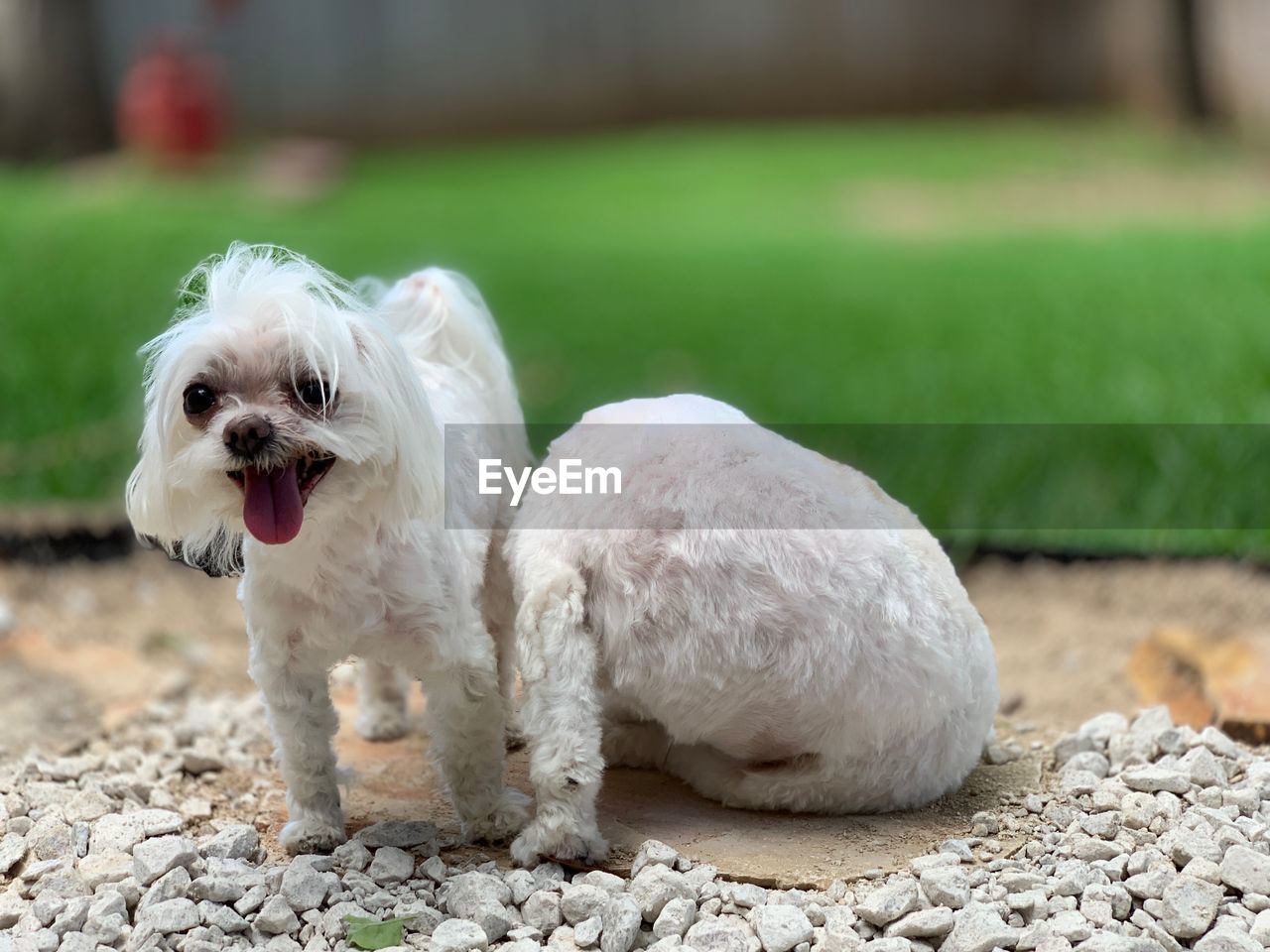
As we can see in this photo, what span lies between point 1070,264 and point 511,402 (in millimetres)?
5760

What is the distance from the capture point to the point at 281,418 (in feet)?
7.01

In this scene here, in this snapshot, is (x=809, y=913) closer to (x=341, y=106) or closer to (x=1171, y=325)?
(x=1171, y=325)

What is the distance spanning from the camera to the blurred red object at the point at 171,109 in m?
11.6

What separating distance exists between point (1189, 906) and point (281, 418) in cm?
159

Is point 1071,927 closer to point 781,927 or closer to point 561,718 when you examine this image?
point 781,927

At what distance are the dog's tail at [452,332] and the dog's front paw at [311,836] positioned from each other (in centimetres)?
83

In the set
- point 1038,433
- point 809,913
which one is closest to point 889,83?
point 1038,433

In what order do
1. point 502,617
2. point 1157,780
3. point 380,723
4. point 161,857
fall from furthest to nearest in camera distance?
point 380,723
point 502,617
point 1157,780
point 161,857

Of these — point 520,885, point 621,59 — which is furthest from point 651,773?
point 621,59

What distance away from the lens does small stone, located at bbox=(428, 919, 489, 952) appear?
212cm

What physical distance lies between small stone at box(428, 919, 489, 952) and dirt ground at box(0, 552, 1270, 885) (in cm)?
28

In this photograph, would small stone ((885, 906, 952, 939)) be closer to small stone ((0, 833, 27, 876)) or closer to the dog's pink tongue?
the dog's pink tongue
